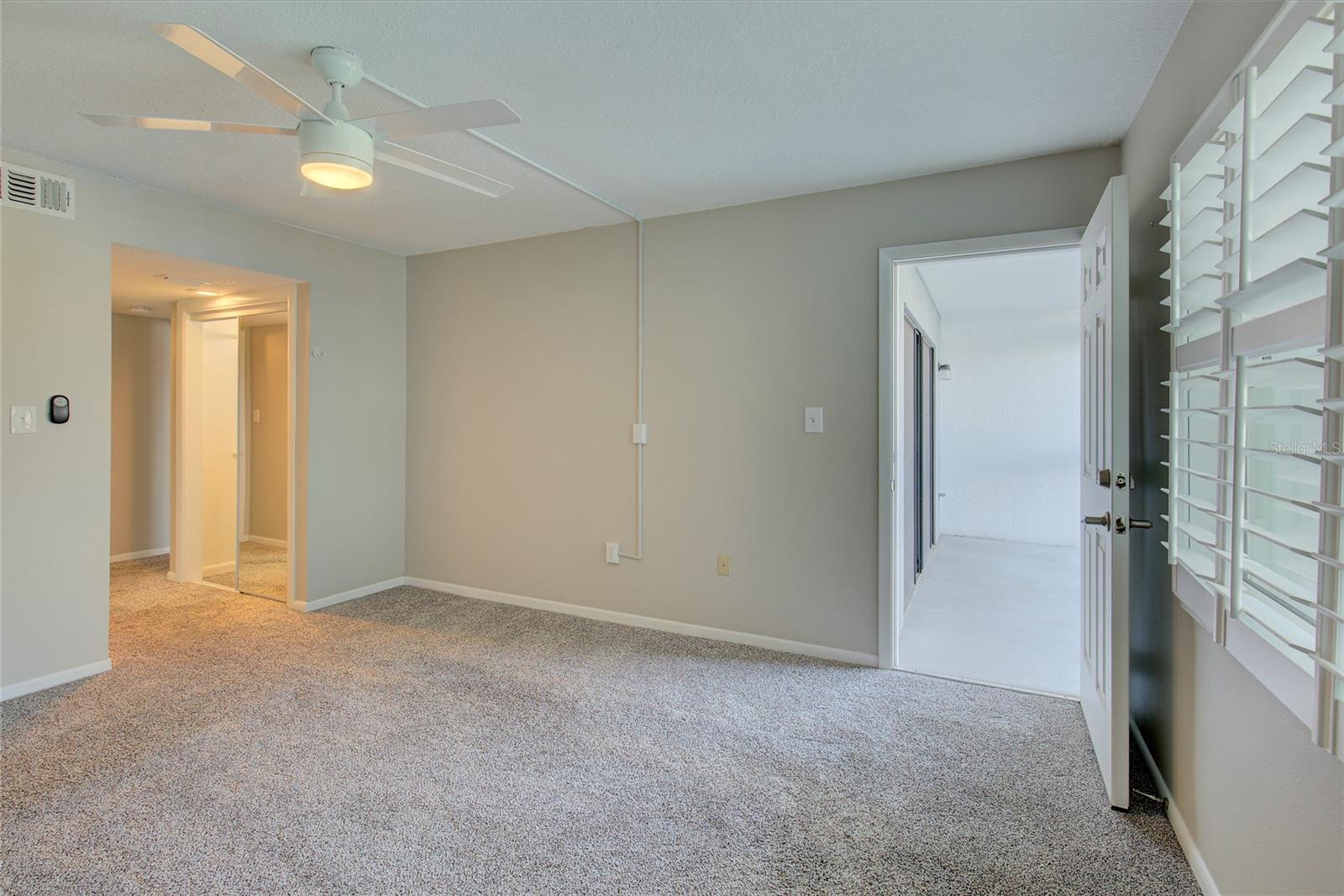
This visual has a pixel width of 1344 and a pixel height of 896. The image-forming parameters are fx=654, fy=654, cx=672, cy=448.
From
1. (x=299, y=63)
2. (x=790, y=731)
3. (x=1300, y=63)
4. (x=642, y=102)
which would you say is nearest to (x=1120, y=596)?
(x=790, y=731)

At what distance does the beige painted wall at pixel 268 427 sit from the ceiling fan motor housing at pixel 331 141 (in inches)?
115

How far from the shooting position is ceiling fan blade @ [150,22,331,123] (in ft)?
4.77

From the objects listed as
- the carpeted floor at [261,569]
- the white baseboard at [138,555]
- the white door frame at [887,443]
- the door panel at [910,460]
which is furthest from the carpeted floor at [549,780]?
the white baseboard at [138,555]

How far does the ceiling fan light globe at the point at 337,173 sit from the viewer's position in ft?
6.19

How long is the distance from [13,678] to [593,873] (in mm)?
2815

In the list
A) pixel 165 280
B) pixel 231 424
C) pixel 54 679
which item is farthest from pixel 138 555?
pixel 54 679

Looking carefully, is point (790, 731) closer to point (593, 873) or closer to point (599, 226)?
point (593, 873)

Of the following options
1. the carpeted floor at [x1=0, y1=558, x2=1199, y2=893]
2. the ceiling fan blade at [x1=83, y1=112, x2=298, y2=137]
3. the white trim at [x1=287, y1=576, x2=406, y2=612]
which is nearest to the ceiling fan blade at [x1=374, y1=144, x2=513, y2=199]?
the ceiling fan blade at [x1=83, y1=112, x2=298, y2=137]

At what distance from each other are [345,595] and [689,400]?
102 inches

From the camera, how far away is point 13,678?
9.14 ft

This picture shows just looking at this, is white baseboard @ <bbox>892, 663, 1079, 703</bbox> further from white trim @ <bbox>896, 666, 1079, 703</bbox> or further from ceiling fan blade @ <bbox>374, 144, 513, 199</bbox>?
ceiling fan blade @ <bbox>374, 144, 513, 199</bbox>

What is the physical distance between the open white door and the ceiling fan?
1.77 metres

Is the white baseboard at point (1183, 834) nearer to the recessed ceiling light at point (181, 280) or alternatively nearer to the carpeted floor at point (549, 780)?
the carpeted floor at point (549, 780)

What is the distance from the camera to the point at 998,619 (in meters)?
4.00
